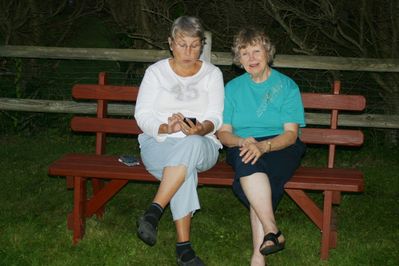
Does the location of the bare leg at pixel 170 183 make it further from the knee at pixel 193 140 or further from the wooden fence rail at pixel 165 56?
the wooden fence rail at pixel 165 56

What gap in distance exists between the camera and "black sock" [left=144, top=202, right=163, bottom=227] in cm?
392

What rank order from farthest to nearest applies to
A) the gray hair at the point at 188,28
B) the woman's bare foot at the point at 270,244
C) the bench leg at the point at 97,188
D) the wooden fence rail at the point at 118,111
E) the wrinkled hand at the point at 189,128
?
the wooden fence rail at the point at 118,111 < the bench leg at the point at 97,188 < the gray hair at the point at 188,28 < the wrinkled hand at the point at 189,128 < the woman's bare foot at the point at 270,244

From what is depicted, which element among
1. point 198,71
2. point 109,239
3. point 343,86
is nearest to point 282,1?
point 343,86

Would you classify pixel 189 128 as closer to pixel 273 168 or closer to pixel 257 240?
pixel 273 168

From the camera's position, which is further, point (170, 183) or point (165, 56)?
point (165, 56)

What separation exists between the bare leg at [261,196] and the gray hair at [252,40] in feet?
2.81

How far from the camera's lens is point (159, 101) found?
4461mm

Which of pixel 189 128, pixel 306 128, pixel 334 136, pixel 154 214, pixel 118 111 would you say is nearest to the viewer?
pixel 154 214

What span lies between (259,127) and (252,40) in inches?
22.6

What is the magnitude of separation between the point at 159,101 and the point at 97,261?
112cm

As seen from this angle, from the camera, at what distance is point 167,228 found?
485 centimetres

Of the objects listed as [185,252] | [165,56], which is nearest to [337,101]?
[185,252]

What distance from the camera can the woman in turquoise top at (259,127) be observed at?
4020 mm

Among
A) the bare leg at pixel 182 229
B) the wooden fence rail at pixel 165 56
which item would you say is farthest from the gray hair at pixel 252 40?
the wooden fence rail at pixel 165 56
